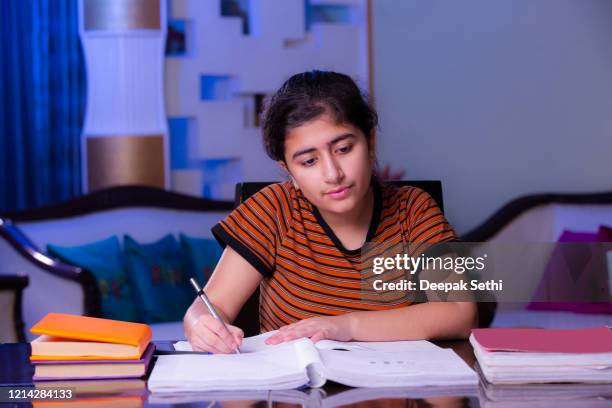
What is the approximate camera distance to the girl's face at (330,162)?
1.65 metres

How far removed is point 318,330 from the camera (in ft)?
4.92

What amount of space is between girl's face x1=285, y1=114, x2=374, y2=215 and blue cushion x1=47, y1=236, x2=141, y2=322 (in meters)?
1.94

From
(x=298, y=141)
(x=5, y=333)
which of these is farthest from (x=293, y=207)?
(x=5, y=333)

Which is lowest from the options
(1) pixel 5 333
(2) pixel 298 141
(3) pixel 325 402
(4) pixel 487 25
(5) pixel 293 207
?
(1) pixel 5 333

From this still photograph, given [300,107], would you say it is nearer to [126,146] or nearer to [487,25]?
[126,146]

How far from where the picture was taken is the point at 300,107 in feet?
5.66

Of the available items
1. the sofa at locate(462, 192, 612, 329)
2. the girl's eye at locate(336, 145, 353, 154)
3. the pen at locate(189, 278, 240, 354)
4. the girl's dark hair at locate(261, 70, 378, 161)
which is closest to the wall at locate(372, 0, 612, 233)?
the sofa at locate(462, 192, 612, 329)

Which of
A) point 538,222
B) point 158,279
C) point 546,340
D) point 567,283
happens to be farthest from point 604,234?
point 546,340

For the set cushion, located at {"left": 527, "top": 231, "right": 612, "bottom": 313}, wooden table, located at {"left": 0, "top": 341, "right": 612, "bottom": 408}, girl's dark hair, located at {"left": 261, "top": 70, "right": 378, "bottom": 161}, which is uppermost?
girl's dark hair, located at {"left": 261, "top": 70, "right": 378, "bottom": 161}

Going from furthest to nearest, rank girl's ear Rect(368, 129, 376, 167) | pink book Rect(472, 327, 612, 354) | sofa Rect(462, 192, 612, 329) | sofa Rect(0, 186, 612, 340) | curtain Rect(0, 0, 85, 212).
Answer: sofa Rect(462, 192, 612, 329) < curtain Rect(0, 0, 85, 212) < sofa Rect(0, 186, 612, 340) < girl's ear Rect(368, 129, 376, 167) < pink book Rect(472, 327, 612, 354)

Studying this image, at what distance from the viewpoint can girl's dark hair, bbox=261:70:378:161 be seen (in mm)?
1717

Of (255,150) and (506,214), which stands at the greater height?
(255,150)

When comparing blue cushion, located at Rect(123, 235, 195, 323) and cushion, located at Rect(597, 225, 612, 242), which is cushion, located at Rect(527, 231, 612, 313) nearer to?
cushion, located at Rect(597, 225, 612, 242)

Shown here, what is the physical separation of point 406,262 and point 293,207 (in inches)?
11.2
